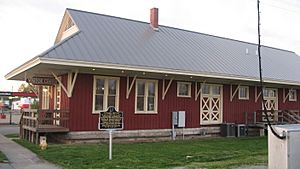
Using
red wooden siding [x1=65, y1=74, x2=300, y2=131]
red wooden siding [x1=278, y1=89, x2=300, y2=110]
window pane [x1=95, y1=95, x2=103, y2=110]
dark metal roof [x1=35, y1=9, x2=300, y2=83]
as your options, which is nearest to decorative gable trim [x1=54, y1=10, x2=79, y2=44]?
dark metal roof [x1=35, y1=9, x2=300, y2=83]

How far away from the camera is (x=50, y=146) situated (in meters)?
15.2

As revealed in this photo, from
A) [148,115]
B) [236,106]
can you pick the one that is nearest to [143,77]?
[148,115]

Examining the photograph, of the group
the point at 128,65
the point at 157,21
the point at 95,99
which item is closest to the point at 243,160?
the point at 128,65

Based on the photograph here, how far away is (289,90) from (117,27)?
1369 centimetres

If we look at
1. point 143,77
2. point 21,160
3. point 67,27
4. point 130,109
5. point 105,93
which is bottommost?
point 21,160

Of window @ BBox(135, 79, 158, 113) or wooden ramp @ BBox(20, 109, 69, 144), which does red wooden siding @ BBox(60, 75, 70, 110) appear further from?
window @ BBox(135, 79, 158, 113)

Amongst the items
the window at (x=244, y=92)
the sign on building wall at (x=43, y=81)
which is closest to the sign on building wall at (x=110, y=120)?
the sign on building wall at (x=43, y=81)

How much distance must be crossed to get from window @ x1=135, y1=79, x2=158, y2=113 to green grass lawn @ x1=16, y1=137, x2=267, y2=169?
320 cm

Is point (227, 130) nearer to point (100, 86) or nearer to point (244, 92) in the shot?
point (244, 92)

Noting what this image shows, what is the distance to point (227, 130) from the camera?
2092 cm

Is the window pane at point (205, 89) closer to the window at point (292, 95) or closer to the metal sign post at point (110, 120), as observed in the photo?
the window at point (292, 95)

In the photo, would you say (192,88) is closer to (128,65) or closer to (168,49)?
(168,49)

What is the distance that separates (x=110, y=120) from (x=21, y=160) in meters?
3.19

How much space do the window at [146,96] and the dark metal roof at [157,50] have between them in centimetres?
135
